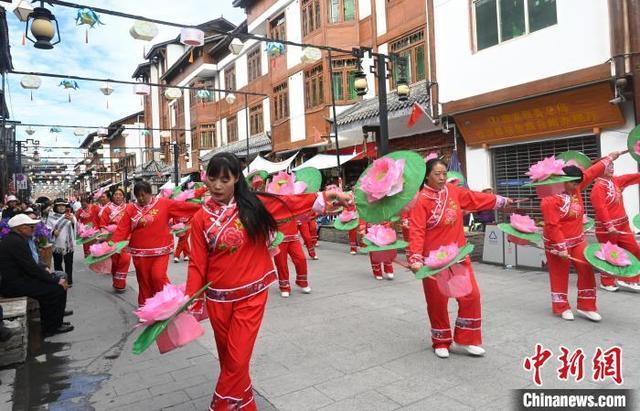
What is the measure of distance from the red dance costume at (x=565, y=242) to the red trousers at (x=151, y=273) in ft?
14.3

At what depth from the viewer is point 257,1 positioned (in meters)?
22.3

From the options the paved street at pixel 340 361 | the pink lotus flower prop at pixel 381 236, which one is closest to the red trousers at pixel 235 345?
the paved street at pixel 340 361

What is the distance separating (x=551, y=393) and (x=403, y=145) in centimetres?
1171

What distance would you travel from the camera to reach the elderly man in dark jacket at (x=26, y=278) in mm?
5223

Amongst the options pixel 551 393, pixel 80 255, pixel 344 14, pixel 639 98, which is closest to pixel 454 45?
pixel 639 98

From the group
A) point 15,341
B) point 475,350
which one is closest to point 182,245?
point 15,341

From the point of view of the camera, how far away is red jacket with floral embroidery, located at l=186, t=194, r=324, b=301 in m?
2.82

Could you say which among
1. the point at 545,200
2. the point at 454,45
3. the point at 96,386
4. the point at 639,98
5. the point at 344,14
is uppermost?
Result: the point at 344,14

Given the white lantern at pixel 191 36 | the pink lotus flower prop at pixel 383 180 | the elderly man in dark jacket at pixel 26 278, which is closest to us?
the pink lotus flower prop at pixel 383 180

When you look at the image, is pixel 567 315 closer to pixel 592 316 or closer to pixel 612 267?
pixel 592 316

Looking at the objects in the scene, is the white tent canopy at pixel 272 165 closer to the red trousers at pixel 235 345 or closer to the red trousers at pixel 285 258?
the red trousers at pixel 285 258

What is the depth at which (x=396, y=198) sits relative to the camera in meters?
3.06

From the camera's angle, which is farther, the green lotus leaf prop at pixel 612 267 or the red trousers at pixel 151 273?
the red trousers at pixel 151 273

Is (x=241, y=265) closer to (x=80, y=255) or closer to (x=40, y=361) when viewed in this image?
(x=40, y=361)
